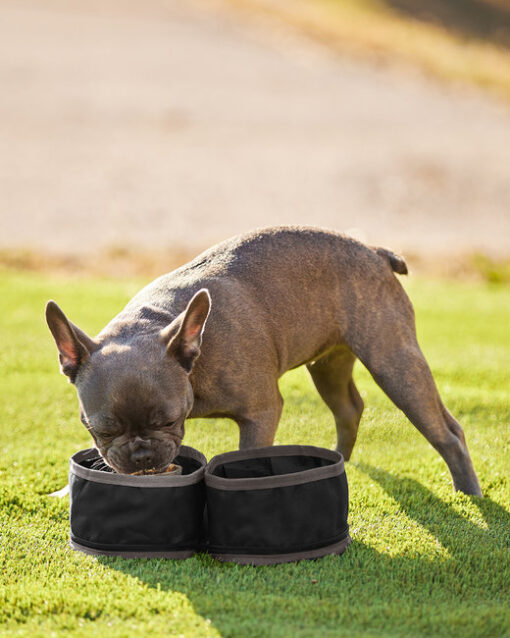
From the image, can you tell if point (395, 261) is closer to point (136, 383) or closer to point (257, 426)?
point (257, 426)

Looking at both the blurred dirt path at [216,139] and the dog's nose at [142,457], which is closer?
the dog's nose at [142,457]

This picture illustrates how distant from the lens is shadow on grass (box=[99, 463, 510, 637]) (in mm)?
2770

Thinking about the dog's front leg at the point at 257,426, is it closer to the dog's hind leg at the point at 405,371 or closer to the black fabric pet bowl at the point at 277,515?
the black fabric pet bowl at the point at 277,515

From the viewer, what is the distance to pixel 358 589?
3.05 meters

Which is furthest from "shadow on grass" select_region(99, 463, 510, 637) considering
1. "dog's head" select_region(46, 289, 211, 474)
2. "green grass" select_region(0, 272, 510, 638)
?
"dog's head" select_region(46, 289, 211, 474)

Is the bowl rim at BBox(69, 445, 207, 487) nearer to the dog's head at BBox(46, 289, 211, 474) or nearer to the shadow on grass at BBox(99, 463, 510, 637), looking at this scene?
the dog's head at BBox(46, 289, 211, 474)

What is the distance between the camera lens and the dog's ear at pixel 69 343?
3.21 meters

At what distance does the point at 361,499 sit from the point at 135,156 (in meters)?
10.5

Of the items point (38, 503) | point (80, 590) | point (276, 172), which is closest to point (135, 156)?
point (276, 172)

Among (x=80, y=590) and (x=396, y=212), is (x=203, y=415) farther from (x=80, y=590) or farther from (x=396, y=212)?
(x=396, y=212)

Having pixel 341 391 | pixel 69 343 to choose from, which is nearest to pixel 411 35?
pixel 341 391

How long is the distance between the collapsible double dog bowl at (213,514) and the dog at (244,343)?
0.13 m

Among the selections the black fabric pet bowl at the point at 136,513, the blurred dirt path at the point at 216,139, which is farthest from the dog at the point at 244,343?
the blurred dirt path at the point at 216,139

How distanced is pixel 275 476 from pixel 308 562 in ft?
1.23
